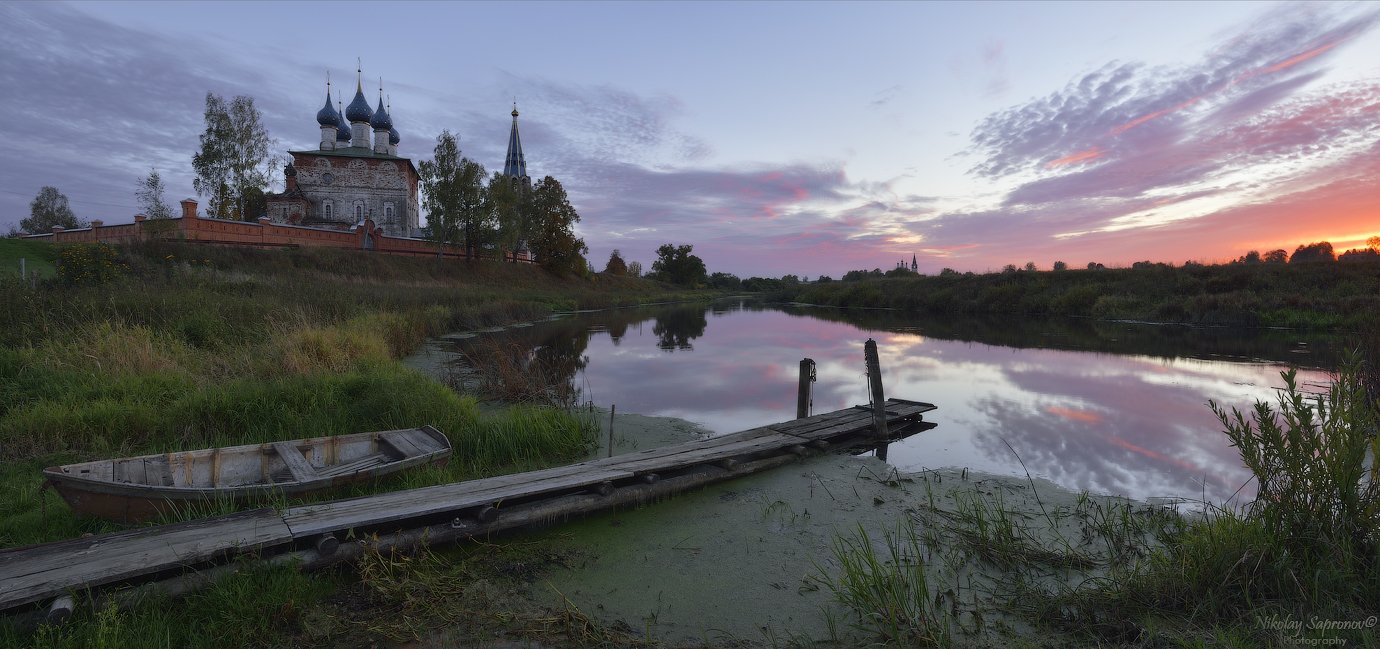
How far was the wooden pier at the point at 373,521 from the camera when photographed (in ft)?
9.90

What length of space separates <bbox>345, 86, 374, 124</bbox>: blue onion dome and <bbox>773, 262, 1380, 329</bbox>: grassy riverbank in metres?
48.1

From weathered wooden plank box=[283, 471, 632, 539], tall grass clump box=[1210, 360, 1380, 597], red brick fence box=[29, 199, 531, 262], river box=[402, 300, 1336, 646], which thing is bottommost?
river box=[402, 300, 1336, 646]

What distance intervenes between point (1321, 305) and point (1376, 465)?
28.6 meters

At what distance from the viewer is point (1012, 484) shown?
20.4ft

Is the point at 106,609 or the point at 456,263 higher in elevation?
the point at 456,263

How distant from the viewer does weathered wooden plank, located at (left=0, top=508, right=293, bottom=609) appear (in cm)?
285

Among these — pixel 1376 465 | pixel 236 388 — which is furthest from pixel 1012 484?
pixel 236 388

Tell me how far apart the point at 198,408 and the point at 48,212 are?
68.8 metres

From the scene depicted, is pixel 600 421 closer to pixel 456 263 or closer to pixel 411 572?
pixel 411 572

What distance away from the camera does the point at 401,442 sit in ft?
19.2

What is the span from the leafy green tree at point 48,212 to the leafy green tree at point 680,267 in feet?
209

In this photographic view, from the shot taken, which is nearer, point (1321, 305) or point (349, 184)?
point (1321, 305)

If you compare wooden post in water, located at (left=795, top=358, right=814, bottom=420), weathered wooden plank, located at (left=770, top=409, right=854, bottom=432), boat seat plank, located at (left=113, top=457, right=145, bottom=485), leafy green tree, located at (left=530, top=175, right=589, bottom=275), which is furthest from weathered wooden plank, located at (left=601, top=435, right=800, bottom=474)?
leafy green tree, located at (left=530, top=175, right=589, bottom=275)

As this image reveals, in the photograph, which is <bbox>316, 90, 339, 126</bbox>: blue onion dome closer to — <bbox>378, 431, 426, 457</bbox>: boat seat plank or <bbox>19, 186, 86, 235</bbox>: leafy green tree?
<bbox>19, 186, 86, 235</bbox>: leafy green tree
